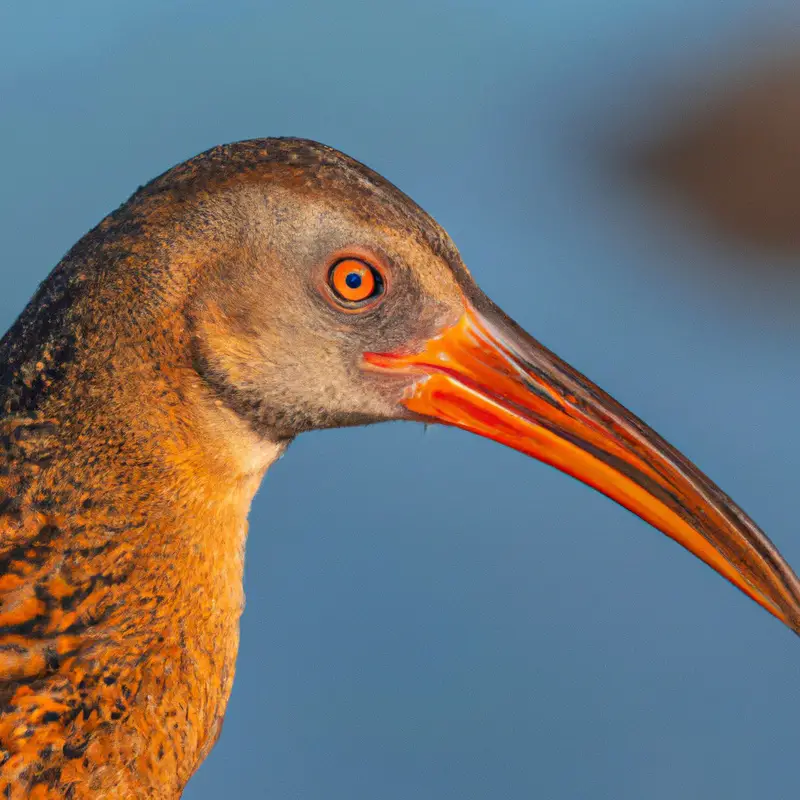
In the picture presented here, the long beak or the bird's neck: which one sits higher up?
the long beak

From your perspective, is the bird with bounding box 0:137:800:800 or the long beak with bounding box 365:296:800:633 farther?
the long beak with bounding box 365:296:800:633

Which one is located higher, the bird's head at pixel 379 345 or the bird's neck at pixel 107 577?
the bird's head at pixel 379 345

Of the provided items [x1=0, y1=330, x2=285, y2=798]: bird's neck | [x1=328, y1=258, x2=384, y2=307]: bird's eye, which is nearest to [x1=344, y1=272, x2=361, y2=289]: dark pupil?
[x1=328, y1=258, x2=384, y2=307]: bird's eye

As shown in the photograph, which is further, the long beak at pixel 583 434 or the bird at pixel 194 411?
the long beak at pixel 583 434

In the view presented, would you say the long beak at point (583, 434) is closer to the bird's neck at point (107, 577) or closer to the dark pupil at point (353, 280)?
the dark pupil at point (353, 280)

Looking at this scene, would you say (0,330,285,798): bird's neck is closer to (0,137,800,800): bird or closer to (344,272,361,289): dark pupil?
(0,137,800,800): bird

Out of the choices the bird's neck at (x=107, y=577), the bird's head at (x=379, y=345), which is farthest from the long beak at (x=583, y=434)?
the bird's neck at (x=107, y=577)

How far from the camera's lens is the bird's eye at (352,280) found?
104cm

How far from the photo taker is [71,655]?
0.96m

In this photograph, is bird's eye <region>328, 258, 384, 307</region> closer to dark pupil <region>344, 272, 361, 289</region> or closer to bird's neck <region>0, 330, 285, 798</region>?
dark pupil <region>344, 272, 361, 289</region>

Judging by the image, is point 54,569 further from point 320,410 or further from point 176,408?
point 320,410

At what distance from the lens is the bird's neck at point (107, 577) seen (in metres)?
0.95

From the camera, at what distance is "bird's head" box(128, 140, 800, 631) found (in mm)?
1011

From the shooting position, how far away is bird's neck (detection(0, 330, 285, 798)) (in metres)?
0.95
